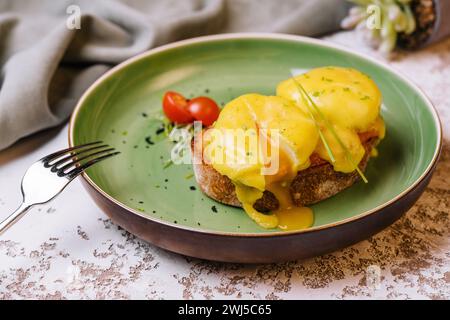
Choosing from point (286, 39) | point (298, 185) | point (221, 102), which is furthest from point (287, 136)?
point (286, 39)

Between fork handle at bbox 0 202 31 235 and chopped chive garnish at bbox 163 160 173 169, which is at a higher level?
fork handle at bbox 0 202 31 235

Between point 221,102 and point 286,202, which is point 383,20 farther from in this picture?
point 286,202

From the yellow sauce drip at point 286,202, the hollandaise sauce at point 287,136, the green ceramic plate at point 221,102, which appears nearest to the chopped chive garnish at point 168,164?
the green ceramic plate at point 221,102

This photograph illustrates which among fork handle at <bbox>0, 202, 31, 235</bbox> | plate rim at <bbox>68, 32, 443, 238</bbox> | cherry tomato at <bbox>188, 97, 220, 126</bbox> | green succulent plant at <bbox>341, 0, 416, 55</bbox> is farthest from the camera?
green succulent plant at <bbox>341, 0, 416, 55</bbox>

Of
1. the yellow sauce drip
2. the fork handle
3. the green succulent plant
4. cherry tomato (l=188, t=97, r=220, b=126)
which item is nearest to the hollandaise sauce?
the yellow sauce drip

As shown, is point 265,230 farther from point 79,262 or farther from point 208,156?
point 79,262

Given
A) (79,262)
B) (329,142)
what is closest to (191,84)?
(329,142)

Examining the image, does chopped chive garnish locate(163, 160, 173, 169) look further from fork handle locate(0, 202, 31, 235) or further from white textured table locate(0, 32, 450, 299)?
fork handle locate(0, 202, 31, 235)
